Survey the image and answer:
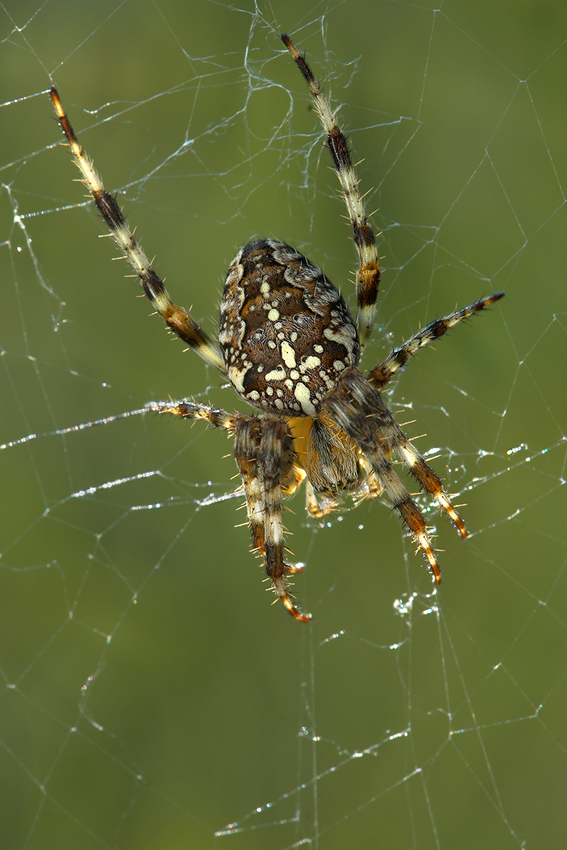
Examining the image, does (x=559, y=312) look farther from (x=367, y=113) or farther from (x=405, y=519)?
(x=405, y=519)

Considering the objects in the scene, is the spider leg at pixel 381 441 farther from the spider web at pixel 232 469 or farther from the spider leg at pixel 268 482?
the spider web at pixel 232 469

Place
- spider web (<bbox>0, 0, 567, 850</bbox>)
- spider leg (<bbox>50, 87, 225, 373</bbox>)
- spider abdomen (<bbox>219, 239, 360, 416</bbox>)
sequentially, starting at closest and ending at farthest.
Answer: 1. spider abdomen (<bbox>219, 239, 360, 416</bbox>)
2. spider leg (<bbox>50, 87, 225, 373</bbox>)
3. spider web (<bbox>0, 0, 567, 850</bbox>)

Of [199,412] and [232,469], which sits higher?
[232,469]

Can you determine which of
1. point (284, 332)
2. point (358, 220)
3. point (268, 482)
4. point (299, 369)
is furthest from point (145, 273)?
point (268, 482)

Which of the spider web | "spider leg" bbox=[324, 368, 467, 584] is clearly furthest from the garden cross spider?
the spider web

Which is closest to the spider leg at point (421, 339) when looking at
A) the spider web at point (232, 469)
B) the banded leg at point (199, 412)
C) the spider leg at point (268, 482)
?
the spider leg at point (268, 482)

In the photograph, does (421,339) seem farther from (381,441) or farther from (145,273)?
(145,273)

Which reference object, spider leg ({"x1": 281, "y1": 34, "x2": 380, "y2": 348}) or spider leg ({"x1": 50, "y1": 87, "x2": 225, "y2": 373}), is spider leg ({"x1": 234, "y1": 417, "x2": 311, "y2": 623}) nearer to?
spider leg ({"x1": 50, "y1": 87, "x2": 225, "y2": 373})
